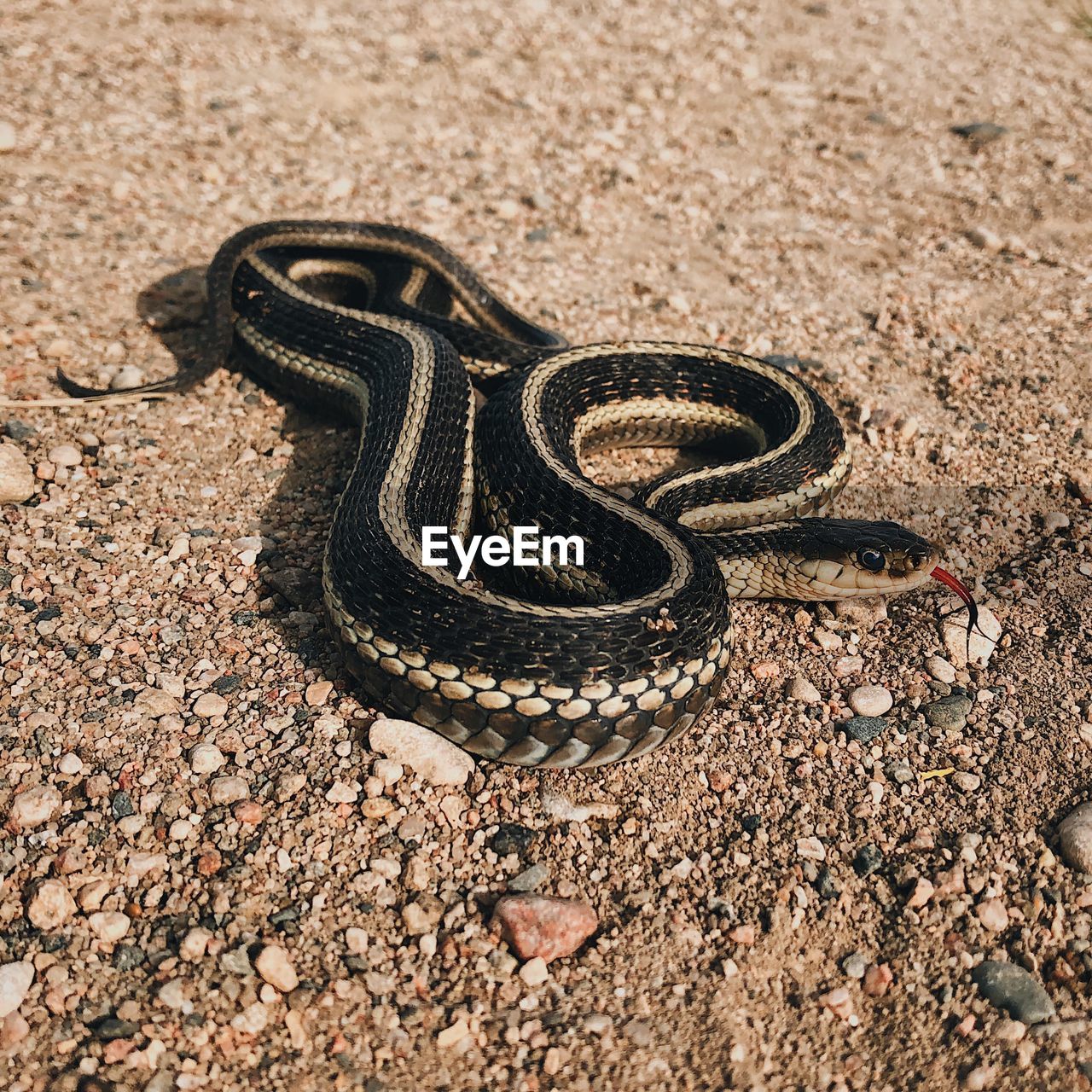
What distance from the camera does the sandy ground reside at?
3.17 metres

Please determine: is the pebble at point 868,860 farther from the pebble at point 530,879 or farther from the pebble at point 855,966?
the pebble at point 530,879

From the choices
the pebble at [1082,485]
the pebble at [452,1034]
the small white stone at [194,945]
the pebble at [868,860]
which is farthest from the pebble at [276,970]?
the pebble at [1082,485]

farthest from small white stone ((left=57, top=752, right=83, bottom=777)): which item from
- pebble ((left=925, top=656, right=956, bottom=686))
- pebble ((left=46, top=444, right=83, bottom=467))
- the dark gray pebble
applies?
pebble ((left=925, top=656, right=956, bottom=686))

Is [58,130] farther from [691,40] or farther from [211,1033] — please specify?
[211,1033]

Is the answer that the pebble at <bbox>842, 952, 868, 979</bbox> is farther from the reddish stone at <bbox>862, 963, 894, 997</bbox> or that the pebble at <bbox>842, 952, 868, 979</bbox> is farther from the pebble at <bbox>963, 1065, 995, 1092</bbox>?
the pebble at <bbox>963, 1065, 995, 1092</bbox>

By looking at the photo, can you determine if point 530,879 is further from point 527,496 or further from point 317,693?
point 527,496

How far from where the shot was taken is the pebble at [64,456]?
520cm

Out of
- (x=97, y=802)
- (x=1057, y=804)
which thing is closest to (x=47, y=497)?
(x=97, y=802)

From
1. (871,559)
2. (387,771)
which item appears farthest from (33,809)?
(871,559)

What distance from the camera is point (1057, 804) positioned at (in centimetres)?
385

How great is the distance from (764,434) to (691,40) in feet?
20.8

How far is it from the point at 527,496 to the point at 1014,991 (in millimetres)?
2729

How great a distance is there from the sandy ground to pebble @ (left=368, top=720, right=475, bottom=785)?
0.06m

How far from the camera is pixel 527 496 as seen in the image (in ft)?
15.6
